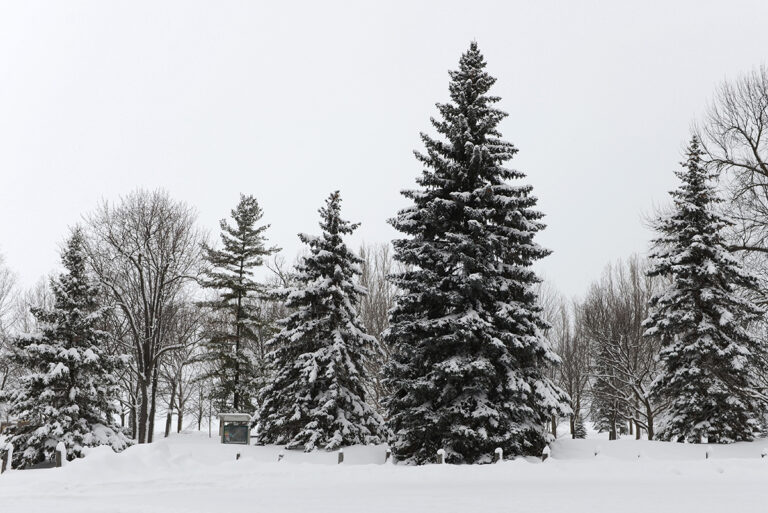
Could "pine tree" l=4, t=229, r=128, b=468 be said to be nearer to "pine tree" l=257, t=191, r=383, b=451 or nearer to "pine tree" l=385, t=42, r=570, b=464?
"pine tree" l=257, t=191, r=383, b=451

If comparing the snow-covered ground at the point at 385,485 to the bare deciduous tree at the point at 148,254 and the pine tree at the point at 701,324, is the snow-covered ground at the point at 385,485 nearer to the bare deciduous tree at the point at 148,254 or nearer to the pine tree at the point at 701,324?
the pine tree at the point at 701,324

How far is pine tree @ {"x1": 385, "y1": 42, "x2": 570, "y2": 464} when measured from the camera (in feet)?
51.9

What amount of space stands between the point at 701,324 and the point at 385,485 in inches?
584

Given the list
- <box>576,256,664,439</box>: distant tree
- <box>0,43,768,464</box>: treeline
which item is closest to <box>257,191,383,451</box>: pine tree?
<box>0,43,768,464</box>: treeline

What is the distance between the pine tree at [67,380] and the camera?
1934cm

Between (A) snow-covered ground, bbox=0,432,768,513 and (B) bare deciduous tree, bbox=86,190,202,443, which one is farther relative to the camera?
(B) bare deciduous tree, bbox=86,190,202,443

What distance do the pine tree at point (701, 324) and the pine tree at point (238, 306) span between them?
766 inches

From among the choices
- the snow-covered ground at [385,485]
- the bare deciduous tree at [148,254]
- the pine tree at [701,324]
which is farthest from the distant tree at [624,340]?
the bare deciduous tree at [148,254]

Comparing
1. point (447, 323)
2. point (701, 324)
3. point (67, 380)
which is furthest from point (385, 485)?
point (701, 324)

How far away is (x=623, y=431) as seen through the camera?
48156 millimetres

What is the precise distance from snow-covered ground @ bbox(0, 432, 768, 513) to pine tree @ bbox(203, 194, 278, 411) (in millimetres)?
10741

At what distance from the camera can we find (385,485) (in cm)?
1203

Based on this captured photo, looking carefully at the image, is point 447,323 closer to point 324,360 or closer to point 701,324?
point 324,360

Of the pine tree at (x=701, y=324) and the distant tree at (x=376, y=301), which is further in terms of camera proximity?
the distant tree at (x=376, y=301)
